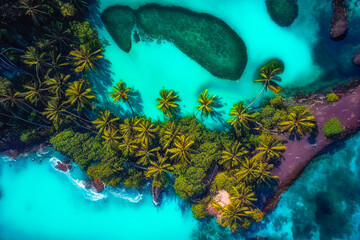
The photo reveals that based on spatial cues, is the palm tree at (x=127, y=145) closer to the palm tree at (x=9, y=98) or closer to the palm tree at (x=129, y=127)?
the palm tree at (x=129, y=127)

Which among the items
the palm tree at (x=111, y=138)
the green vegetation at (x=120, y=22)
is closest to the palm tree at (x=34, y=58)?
the green vegetation at (x=120, y=22)

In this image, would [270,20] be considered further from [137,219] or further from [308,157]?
[137,219]

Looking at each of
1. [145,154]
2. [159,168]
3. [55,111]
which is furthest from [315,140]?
[55,111]

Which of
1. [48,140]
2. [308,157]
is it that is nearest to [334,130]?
[308,157]

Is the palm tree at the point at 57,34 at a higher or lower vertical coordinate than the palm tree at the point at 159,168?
higher

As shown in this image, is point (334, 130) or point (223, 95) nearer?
point (334, 130)

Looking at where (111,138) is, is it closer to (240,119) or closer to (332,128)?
(240,119)

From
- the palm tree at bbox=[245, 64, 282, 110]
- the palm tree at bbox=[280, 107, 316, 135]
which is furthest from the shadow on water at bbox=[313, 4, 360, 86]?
the palm tree at bbox=[280, 107, 316, 135]

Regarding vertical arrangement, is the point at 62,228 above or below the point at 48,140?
below
